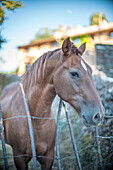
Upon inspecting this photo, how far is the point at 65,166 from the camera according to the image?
11.3 feet

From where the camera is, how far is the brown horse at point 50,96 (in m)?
1.67

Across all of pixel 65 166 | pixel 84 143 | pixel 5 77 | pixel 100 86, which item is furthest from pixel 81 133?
pixel 5 77

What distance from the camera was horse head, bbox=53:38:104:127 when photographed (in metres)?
1.59

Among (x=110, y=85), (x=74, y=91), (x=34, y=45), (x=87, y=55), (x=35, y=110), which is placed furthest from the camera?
(x=34, y=45)

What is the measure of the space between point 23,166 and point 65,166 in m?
1.59

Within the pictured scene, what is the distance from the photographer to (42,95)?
2.08 meters

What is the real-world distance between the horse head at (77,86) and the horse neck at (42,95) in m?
0.14

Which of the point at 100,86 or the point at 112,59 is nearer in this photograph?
the point at 100,86

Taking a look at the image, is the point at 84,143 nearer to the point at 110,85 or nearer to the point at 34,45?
the point at 110,85

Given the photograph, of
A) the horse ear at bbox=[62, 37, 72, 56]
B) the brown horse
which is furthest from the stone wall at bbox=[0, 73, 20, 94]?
the horse ear at bbox=[62, 37, 72, 56]

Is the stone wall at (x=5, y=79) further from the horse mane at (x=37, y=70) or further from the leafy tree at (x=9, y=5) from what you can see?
the horse mane at (x=37, y=70)

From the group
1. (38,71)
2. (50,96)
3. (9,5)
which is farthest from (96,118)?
(9,5)

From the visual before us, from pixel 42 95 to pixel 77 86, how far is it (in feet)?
1.88

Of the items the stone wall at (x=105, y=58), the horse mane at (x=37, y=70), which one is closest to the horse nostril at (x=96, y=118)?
the horse mane at (x=37, y=70)
